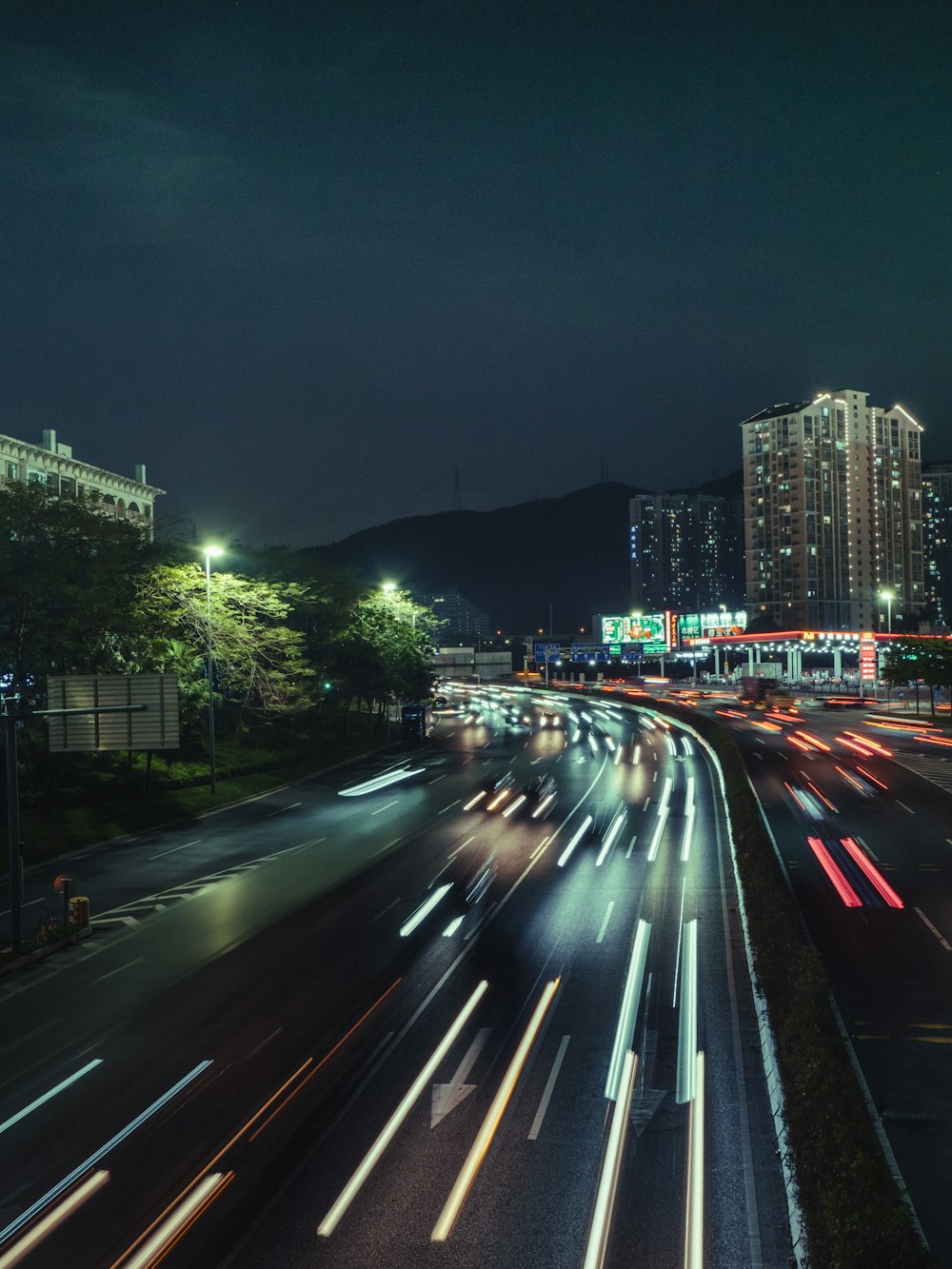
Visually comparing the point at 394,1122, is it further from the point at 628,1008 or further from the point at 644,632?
the point at 644,632

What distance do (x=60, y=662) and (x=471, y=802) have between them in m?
19.1

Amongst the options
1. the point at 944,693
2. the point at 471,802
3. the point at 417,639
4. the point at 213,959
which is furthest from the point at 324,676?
the point at 944,693

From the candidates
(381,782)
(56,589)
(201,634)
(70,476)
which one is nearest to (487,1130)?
(56,589)

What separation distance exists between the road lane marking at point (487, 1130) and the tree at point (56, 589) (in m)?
27.9

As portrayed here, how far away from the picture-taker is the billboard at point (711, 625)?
449 ft

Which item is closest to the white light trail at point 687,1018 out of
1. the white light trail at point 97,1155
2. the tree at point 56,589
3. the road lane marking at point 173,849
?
the white light trail at point 97,1155

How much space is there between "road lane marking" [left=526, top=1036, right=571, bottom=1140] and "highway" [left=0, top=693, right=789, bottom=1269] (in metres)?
0.05

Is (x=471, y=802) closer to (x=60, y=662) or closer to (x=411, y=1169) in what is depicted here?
(x=60, y=662)

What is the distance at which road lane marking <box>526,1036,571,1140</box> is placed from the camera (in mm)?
13453

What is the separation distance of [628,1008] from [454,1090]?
4737mm

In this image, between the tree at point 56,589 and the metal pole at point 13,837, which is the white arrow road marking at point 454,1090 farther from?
the tree at point 56,589

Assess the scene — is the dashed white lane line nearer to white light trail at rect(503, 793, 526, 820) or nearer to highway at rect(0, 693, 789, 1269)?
highway at rect(0, 693, 789, 1269)

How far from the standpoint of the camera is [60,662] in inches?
1529

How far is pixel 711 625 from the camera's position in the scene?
13862 centimetres
